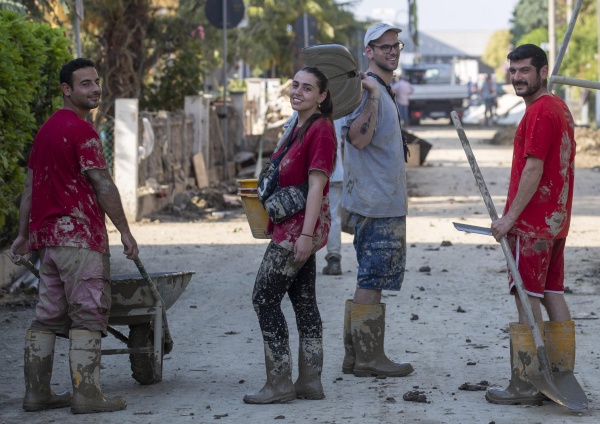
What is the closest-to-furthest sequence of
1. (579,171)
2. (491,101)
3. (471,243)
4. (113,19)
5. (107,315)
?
(107,315)
(471,243)
(113,19)
(579,171)
(491,101)

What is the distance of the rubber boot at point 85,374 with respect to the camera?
644 centimetres

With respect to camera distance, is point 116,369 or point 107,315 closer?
point 107,315

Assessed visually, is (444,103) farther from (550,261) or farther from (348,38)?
(550,261)

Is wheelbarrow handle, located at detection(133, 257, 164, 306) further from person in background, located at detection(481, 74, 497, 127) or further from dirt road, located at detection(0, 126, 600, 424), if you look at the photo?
person in background, located at detection(481, 74, 497, 127)

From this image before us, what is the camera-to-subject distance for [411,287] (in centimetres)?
1094

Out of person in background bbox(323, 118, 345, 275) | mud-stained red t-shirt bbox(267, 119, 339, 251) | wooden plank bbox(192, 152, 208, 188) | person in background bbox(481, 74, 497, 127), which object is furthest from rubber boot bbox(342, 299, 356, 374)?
person in background bbox(481, 74, 497, 127)

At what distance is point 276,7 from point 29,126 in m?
47.2

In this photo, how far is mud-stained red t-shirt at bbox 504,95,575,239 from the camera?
6.39 meters

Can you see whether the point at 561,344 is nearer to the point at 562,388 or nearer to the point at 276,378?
the point at 562,388

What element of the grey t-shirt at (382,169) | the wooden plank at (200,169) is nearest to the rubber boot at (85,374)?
the grey t-shirt at (382,169)

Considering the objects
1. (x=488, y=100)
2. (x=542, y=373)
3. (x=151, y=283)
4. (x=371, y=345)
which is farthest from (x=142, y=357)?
(x=488, y=100)

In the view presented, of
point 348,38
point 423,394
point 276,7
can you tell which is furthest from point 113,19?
point 348,38

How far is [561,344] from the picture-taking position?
6613mm

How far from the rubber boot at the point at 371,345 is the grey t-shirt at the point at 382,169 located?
0.59 meters
